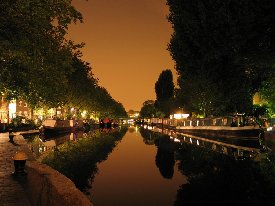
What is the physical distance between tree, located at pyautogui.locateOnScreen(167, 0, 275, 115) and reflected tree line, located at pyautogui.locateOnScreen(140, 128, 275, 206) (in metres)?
6.32

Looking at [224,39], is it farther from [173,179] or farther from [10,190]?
[10,190]

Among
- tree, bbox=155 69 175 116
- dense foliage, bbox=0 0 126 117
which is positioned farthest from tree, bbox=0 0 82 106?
tree, bbox=155 69 175 116

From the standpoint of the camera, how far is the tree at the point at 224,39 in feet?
79.8

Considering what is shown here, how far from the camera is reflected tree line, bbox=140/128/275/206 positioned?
12773 millimetres

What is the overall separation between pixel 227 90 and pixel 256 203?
60.2 ft

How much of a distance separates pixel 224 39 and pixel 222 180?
1152cm

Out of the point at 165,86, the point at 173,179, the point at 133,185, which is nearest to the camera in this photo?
the point at 133,185

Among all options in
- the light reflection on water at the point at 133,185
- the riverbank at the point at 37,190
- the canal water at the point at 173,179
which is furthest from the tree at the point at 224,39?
the riverbank at the point at 37,190

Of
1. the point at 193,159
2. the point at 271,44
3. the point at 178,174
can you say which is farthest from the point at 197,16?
the point at 178,174

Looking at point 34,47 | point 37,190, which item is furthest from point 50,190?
point 34,47

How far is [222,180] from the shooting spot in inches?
653

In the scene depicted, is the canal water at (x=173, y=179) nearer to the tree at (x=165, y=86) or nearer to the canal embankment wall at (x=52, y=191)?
the canal embankment wall at (x=52, y=191)

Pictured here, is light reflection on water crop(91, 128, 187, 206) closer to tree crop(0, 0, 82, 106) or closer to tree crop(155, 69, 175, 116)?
tree crop(0, 0, 82, 106)

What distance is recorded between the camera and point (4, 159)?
60.4 feet
